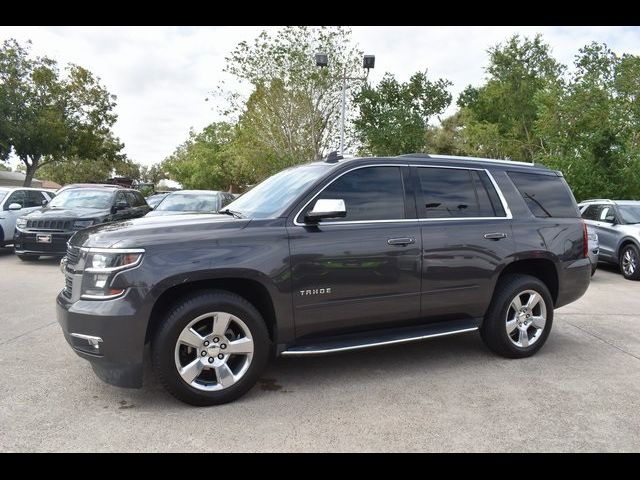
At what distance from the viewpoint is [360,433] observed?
3.24 metres

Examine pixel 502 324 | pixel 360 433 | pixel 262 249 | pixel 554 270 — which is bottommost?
pixel 360 433

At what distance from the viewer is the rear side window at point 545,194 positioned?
5.00 m

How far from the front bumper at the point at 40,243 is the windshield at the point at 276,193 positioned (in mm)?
6839

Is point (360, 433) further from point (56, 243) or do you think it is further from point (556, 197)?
point (56, 243)

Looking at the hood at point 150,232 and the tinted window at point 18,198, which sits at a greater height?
the tinted window at point 18,198

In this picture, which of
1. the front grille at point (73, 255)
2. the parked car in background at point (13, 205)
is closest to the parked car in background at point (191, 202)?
the parked car in background at point (13, 205)

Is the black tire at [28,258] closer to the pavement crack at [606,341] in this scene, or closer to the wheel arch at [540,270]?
the wheel arch at [540,270]

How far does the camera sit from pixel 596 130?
17938 mm

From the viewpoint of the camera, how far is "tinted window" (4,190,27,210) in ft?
39.7

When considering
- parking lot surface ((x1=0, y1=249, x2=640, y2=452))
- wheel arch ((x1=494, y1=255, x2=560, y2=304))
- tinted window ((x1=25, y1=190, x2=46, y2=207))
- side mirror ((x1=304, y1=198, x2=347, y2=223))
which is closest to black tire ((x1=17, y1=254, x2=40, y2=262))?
tinted window ((x1=25, y1=190, x2=46, y2=207))
